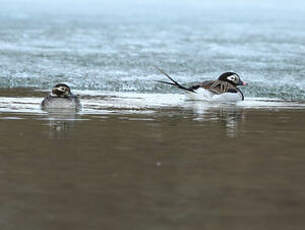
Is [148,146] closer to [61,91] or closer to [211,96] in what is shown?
[61,91]

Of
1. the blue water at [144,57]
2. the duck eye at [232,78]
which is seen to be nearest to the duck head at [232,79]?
the duck eye at [232,78]

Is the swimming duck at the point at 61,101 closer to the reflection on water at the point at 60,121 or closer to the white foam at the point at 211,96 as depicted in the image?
the reflection on water at the point at 60,121

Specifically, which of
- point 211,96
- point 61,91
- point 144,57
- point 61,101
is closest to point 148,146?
point 61,101

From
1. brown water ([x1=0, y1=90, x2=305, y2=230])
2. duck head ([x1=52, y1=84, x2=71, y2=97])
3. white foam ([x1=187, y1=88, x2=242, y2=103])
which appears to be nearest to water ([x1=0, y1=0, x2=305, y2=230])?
brown water ([x1=0, y1=90, x2=305, y2=230])

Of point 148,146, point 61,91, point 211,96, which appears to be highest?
point 61,91

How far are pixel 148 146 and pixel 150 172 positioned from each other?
1.56m

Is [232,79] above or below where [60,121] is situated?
above

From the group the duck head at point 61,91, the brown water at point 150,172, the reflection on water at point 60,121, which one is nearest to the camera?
the brown water at point 150,172

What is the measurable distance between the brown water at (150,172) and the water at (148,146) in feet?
0.04

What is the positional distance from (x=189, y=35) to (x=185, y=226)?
2296 cm

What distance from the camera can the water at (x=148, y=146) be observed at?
215 inches

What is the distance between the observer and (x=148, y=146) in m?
8.35

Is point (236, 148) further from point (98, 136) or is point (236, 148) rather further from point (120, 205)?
point (120, 205)

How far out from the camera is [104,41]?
82.2ft
